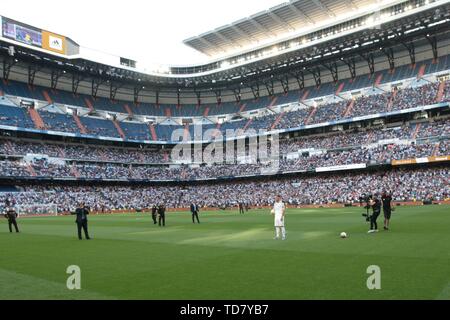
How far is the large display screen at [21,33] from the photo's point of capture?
207 ft

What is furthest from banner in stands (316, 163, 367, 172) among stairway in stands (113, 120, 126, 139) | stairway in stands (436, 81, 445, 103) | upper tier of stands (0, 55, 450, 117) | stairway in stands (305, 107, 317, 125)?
stairway in stands (113, 120, 126, 139)

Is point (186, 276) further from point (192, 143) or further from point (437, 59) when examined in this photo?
point (192, 143)

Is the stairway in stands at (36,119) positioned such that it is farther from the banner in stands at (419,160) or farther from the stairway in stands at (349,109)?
the banner in stands at (419,160)

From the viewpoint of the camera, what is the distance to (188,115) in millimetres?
93750

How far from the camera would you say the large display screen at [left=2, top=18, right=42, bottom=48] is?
63.2 metres

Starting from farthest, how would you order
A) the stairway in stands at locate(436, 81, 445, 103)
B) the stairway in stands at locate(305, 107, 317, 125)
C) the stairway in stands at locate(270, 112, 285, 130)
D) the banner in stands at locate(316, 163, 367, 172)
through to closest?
1. the stairway in stands at locate(270, 112, 285, 130)
2. the stairway in stands at locate(305, 107, 317, 125)
3. the banner in stands at locate(316, 163, 367, 172)
4. the stairway in stands at locate(436, 81, 445, 103)

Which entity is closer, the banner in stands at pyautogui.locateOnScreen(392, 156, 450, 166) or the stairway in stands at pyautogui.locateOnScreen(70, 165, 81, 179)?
the banner in stands at pyautogui.locateOnScreen(392, 156, 450, 166)

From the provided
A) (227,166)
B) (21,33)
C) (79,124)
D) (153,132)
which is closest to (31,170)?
(79,124)

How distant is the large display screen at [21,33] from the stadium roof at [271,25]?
28812mm

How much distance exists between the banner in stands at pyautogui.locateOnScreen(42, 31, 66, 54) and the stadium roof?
24.6 meters

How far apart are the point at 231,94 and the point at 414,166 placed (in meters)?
48.3

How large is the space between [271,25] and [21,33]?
145ft

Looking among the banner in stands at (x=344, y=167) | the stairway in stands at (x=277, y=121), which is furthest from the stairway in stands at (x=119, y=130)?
the banner in stands at (x=344, y=167)

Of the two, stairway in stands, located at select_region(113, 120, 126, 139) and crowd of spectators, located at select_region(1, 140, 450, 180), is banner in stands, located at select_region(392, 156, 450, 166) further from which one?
stairway in stands, located at select_region(113, 120, 126, 139)
